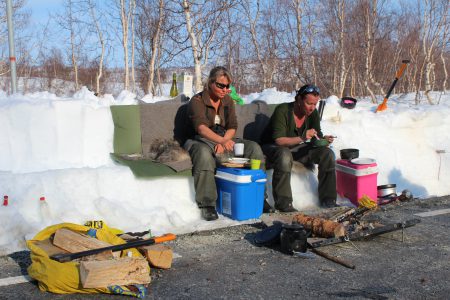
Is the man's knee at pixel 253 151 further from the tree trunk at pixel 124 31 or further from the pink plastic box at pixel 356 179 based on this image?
the tree trunk at pixel 124 31

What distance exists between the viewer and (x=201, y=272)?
3201mm

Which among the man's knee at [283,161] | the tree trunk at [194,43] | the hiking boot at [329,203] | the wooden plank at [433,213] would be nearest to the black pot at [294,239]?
the man's knee at [283,161]

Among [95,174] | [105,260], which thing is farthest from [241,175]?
[105,260]

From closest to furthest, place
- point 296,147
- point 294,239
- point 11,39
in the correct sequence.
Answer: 1. point 294,239
2. point 296,147
3. point 11,39

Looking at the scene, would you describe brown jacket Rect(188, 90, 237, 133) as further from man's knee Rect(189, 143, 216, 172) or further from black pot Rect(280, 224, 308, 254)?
black pot Rect(280, 224, 308, 254)

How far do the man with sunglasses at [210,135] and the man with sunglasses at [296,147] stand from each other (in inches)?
9.8

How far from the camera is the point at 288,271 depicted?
127 inches

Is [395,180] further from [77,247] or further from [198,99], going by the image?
[77,247]

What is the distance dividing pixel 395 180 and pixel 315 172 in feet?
3.98

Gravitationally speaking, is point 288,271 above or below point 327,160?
below

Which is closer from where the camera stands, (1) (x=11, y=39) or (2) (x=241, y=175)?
(2) (x=241, y=175)

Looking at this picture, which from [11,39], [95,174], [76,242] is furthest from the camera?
[11,39]

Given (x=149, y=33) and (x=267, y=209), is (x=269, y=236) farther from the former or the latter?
(x=149, y=33)

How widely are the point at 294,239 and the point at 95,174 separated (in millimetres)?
1869
